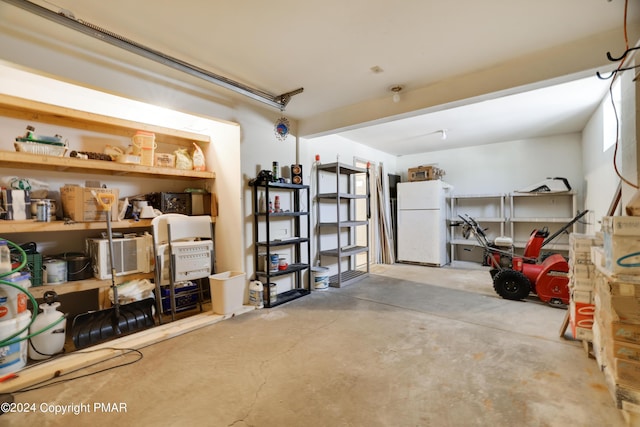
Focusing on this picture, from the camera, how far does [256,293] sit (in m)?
3.38

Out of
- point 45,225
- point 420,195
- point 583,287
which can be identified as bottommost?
point 583,287

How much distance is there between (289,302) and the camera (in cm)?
361

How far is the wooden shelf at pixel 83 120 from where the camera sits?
2.32 meters

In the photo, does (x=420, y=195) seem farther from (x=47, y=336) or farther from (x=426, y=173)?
(x=47, y=336)

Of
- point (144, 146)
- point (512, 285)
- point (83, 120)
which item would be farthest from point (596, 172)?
point (83, 120)

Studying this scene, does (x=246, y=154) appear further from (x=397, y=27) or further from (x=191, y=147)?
(x=397, y=27)

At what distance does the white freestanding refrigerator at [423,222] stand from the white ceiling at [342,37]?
2.71m

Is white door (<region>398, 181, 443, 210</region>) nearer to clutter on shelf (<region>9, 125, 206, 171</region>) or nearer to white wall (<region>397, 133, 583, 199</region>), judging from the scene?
white wall (<region>397, 133, 583, 199</region>)

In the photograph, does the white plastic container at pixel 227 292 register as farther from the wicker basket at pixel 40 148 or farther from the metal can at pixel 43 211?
the wicker basket at pixel 40 148

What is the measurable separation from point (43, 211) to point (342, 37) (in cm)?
296

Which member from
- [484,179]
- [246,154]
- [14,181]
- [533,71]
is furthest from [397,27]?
[484,179]

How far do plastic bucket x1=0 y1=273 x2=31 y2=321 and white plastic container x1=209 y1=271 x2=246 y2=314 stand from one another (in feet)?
4.86

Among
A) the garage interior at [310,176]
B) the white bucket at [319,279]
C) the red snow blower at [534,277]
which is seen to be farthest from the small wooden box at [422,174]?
the white bucket at [319,279]

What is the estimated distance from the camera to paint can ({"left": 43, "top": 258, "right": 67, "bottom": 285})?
8.02 feet
